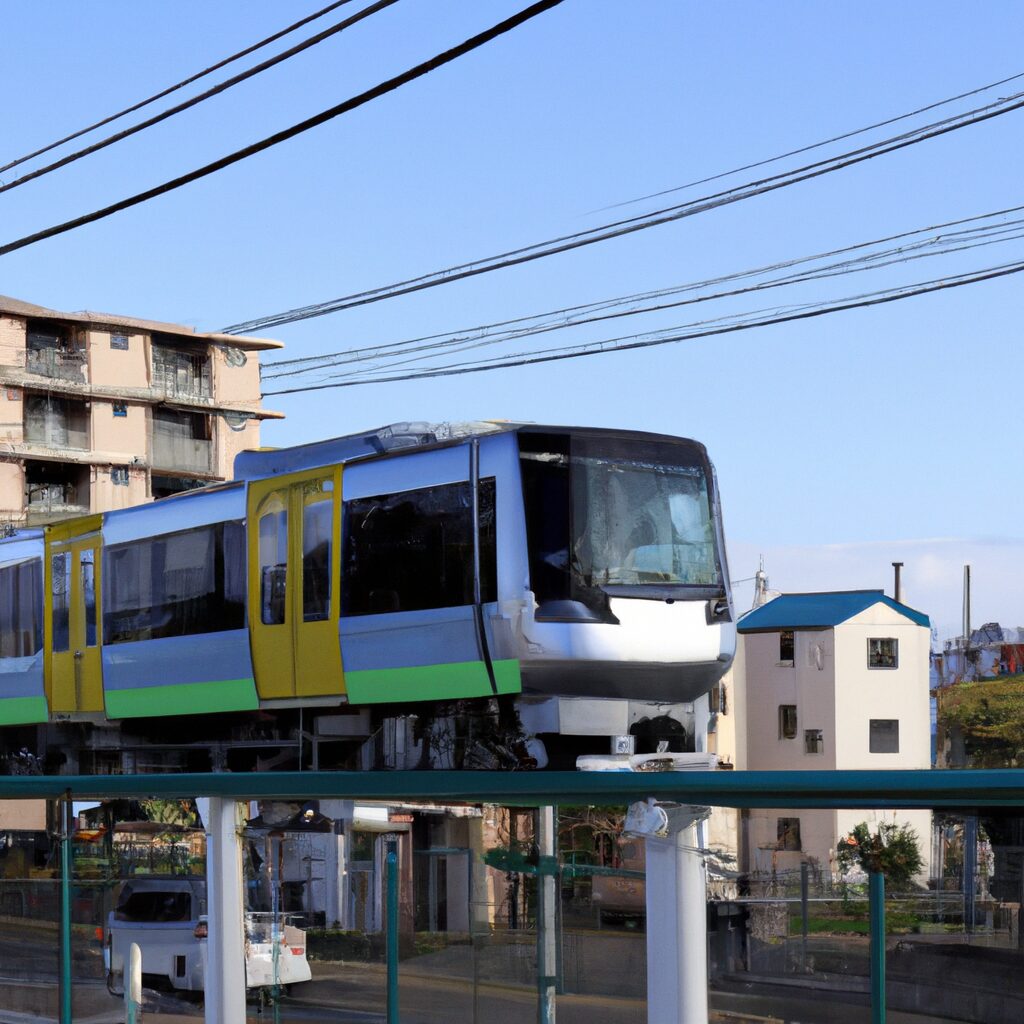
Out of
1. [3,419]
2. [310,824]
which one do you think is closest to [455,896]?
[310,824]

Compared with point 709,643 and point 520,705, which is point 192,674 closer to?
point 520,705

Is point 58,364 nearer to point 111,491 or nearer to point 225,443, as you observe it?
point 111,491

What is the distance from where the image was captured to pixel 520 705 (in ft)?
38.4

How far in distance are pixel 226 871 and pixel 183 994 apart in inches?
23.5

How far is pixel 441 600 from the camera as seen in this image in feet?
39.6

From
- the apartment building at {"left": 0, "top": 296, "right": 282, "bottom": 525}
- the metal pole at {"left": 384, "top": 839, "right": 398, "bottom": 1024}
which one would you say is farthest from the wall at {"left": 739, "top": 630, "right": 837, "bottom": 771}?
the metal pole at {"left": 384, "top": 839, "right": 398, "bottom": 1024}

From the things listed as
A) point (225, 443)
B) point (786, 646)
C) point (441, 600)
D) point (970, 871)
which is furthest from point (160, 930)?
point (225, 443)

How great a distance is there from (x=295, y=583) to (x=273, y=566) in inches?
13.7

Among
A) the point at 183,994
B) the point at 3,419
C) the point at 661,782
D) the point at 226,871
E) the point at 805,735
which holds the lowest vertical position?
the point at 805,735

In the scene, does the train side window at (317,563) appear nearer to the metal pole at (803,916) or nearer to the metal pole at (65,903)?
the metal pole at (65,903)

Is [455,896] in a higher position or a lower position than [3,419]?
lower

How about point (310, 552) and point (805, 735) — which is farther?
point (805, 735)

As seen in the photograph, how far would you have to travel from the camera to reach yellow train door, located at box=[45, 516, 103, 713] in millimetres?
15453

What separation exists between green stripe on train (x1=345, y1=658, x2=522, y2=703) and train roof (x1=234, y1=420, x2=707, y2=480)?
64.8 inches
